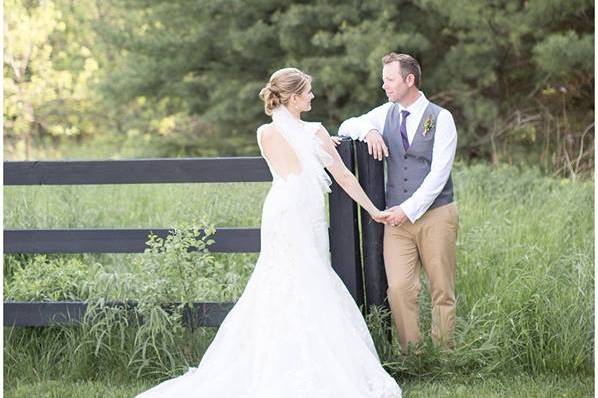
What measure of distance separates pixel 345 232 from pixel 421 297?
665mm

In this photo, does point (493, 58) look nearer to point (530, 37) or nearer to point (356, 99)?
point (530, 37)

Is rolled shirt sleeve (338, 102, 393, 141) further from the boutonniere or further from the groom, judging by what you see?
the boutonniere

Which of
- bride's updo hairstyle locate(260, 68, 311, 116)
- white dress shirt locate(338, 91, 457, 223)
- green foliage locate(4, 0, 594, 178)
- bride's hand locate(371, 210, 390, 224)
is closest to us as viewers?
bride's updo hairstyle locate(260, 68, 311, 116)

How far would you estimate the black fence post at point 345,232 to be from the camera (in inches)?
205

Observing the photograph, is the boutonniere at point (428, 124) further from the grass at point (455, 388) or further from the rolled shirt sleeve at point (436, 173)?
the grass at point (455, 388)

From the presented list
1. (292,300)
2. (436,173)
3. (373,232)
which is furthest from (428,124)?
(292,300)

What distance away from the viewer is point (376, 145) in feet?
16.6

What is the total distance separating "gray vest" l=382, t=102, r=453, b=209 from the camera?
503 cm

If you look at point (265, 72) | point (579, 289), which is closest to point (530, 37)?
point (265, 72)

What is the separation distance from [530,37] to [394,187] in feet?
34.4

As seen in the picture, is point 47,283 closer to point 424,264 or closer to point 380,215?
point 380,215

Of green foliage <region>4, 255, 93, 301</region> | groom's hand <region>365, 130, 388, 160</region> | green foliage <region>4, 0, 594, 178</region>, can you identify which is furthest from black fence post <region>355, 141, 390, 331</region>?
green foliage <region>4, 0, 594, 178</region>

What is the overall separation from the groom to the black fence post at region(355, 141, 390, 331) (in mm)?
62

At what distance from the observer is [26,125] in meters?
21.4
